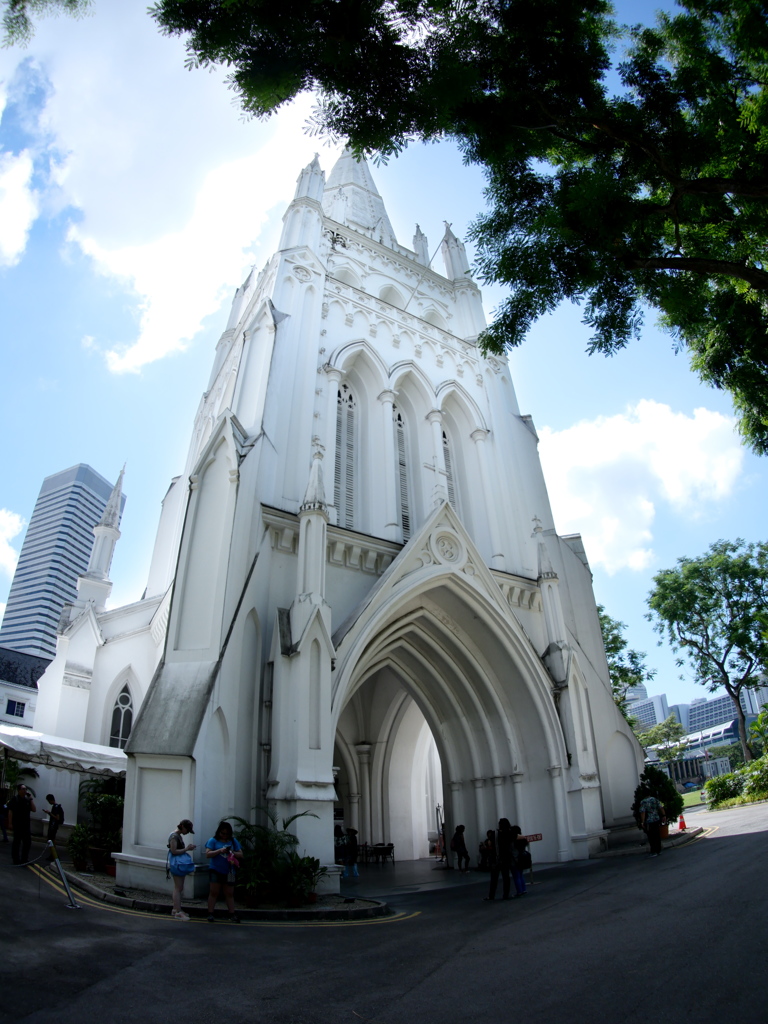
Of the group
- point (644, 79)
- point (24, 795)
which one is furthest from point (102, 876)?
point (644, 79)

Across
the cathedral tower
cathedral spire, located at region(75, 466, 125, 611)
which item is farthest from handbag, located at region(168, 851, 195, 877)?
cathedral spire, located at region(75, 466, 125, 611)

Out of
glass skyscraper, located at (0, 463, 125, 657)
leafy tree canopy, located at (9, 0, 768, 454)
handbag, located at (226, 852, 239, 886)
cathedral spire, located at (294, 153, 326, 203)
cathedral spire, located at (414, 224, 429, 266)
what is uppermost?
glass skyscraper, located at (0, 463, 125, 657)

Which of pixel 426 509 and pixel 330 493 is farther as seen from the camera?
pixel 426 509

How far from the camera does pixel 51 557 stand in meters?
133

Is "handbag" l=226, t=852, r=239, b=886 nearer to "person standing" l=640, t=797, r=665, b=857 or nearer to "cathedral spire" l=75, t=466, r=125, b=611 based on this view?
"person standing" l=640, t=797, r=665, b=857

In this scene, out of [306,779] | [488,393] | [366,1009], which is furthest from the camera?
[488,393]

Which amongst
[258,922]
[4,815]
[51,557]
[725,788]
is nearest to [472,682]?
[258,922]

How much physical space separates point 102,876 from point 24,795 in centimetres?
211

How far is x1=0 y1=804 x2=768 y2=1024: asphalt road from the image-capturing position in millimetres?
3984

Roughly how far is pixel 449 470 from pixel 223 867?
13.6 meters

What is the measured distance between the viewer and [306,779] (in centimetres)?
1041

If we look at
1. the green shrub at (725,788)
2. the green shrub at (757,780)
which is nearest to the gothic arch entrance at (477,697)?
the green shrub at (757,780)

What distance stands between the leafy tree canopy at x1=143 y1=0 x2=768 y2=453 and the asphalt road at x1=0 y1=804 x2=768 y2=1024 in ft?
20.2

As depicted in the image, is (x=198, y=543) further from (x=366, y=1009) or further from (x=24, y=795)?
(x=366, y=1009)
